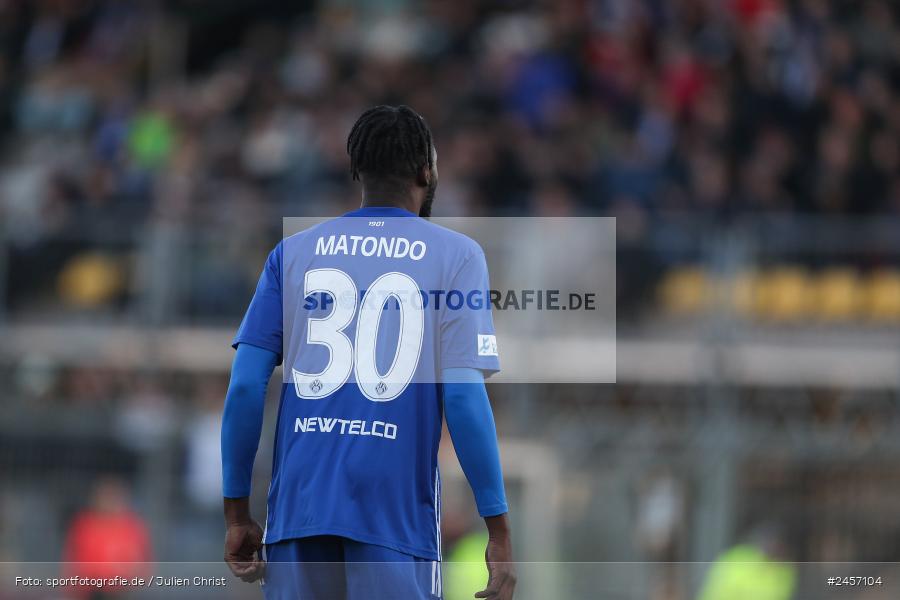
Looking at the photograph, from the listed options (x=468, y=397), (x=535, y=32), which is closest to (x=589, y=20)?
(x=535, y=32)

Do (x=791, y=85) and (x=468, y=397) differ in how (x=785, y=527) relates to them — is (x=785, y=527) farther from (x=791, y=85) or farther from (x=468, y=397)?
(x=468, y=397)

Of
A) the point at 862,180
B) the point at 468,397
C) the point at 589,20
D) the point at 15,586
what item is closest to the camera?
the point at 468,397

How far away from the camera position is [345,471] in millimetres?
4125

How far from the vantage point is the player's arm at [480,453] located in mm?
4070

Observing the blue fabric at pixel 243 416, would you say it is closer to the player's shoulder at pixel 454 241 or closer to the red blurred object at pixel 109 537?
the player's shoulder at pixel 454 241

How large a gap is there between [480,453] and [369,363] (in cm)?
44

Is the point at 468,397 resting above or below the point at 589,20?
below

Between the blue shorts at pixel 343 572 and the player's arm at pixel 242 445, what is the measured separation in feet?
0.27

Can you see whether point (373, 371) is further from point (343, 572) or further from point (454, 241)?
point (343, 572)

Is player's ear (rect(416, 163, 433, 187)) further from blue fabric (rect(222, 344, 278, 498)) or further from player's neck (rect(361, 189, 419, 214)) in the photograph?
blue fabric (rect(222, 344, 278, 498))

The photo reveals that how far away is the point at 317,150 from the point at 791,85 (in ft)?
15.5

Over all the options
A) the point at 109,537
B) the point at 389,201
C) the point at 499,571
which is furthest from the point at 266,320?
the point at 109,537

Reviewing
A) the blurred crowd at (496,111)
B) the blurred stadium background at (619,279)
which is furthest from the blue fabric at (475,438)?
the blurred crowd at (496,111)

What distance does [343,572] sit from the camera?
13.6 ft
